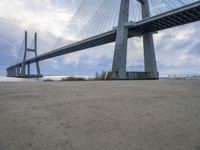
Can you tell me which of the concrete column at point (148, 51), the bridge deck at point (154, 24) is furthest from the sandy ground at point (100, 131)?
the concrete column at point (148, 51)

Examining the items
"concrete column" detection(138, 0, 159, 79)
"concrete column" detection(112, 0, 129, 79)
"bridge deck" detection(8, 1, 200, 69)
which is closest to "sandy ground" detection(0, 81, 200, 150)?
"bridge deck" detection(8, 1, 200, 69)

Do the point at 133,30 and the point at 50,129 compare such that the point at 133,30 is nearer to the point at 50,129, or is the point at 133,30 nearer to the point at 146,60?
the point at 146,60

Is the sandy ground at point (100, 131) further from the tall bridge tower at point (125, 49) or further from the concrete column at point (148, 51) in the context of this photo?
the concrete column at point (148, 51)

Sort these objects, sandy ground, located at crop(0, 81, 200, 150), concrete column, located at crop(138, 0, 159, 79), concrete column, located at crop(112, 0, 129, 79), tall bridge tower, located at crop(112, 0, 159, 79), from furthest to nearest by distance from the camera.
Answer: concrete column, located at crop(138, 0, 159, 79) < tall bridge tower, located at crop(112, 0, 159, 79) < concrete column, located at crop(112, 0, 129, 79) < sandy ground, located at crop(0, 81, 200, 150)

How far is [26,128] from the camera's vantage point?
2.15 metres

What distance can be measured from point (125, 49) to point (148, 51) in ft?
12.8

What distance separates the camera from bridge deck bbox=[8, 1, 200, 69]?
16.5 m

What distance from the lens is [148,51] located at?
22.2 metres

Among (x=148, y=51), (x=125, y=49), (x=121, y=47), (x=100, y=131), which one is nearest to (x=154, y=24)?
(x=148, y=51)

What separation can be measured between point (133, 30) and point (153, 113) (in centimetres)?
2034

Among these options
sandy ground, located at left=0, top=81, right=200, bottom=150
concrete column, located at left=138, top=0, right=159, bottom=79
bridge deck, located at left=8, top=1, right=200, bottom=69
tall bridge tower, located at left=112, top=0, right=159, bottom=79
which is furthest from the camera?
concrete column, located at left=138, top=0, right=159, bottom=79

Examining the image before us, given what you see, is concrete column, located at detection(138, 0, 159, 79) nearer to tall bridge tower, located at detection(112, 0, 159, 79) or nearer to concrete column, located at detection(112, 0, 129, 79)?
tall bridge tower, located at detection(112, 0, 159, 79)

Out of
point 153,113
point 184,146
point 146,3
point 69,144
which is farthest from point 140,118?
point 146,3

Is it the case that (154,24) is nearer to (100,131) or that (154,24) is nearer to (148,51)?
(148,51)
